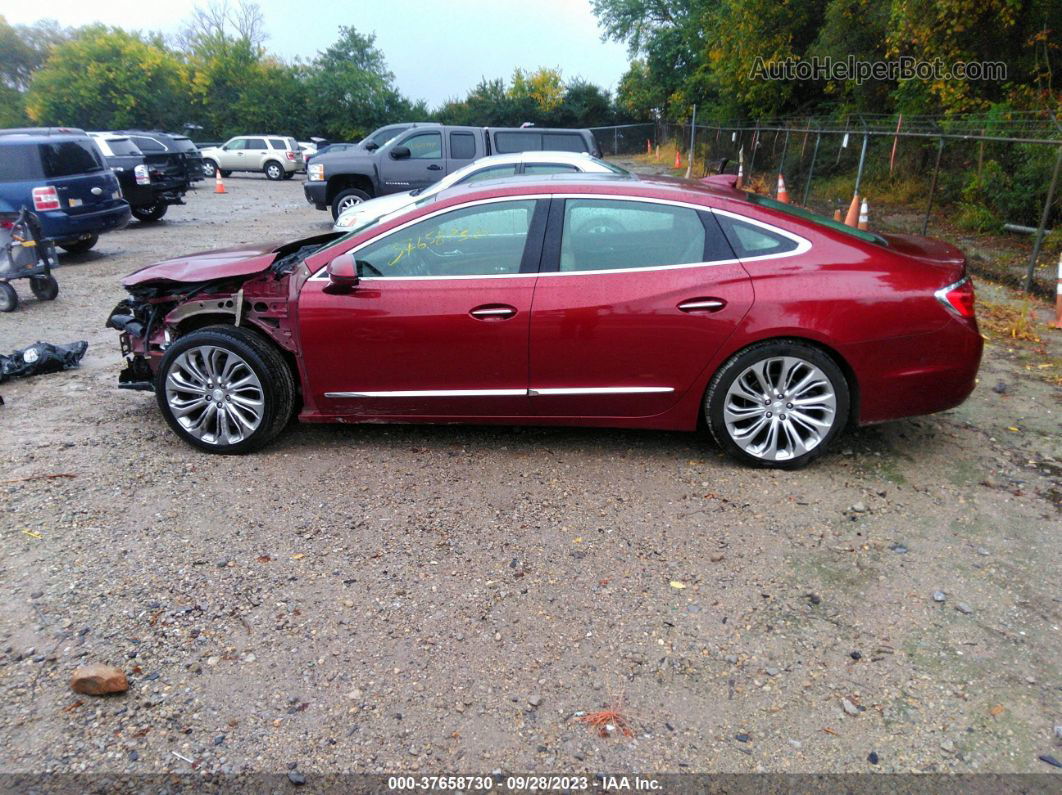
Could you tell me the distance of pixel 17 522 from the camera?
13.2ft

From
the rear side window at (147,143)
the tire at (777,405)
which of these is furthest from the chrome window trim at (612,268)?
the rear side window at (147,143)

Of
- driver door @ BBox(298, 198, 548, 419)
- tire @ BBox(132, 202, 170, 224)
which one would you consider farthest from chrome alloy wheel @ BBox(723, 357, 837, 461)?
tire @ BBox(132, 202, 170, 224)

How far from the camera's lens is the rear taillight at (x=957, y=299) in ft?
14.0

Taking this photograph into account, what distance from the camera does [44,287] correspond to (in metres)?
9.39

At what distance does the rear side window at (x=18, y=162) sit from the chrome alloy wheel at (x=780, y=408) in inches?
447

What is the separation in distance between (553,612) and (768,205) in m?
2.80

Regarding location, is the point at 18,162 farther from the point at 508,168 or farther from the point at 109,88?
the point at 109,88

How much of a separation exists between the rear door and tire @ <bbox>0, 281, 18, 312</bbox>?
746 cm

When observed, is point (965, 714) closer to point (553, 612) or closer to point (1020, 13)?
point (553, 612)

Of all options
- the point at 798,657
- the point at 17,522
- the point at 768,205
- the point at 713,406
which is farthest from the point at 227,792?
the point at 768,205

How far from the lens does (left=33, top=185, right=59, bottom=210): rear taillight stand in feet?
36.9

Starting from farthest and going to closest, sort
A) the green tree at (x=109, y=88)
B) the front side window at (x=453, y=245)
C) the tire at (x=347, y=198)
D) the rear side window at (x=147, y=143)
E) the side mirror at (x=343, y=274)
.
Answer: the green tree at (x=109, y=88), the rear side window at (x=147, y=143), the tire at (x=347, y=198), the front side window at (x=453, y=245), the side mirror at (x=343, y=274)

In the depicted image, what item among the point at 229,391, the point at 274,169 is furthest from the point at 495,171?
the point at 274,169

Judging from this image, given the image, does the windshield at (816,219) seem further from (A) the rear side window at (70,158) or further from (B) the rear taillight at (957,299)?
(A) the rear side window at (70,158)
